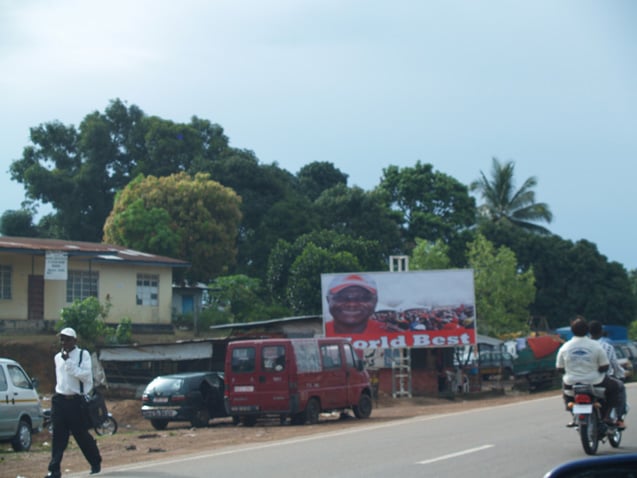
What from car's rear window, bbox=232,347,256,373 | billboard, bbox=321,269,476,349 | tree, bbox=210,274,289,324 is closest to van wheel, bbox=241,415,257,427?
car's rear window, bbox=232,347,256,373

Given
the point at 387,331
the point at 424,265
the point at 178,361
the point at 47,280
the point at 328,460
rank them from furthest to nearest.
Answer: the point at 424,265
the point at 47,280
the point at 387,331
the point at 178,361
the point at 328,460

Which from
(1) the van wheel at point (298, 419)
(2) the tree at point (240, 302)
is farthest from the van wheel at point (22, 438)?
(2) the tree at point (240, 302)

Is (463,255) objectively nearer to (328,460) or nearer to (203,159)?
(203,159)

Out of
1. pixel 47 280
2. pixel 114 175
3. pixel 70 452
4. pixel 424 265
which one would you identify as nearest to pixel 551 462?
pixel 70 452

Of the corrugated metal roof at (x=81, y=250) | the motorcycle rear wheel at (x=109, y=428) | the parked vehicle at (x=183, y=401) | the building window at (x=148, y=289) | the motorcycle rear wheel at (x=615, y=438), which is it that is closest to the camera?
the motorcycle rear wheel at (x=615, y=438)

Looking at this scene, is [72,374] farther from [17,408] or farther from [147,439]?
[147,439]

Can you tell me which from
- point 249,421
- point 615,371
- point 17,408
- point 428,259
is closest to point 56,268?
point 249,421

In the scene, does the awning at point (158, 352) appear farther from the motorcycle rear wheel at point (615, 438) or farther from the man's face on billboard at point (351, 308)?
the motorcycle rear wheel at point (615, 438)

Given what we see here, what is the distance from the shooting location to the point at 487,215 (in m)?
69.6

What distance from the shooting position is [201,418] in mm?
23797

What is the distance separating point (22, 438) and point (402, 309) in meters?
18.9

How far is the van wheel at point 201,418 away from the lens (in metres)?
23.6

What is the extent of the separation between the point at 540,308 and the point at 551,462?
5677 cm

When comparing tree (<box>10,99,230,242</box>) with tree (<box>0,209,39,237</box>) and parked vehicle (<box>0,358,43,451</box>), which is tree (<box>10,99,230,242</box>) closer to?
tree (<box>0,209,39,237</box>)
